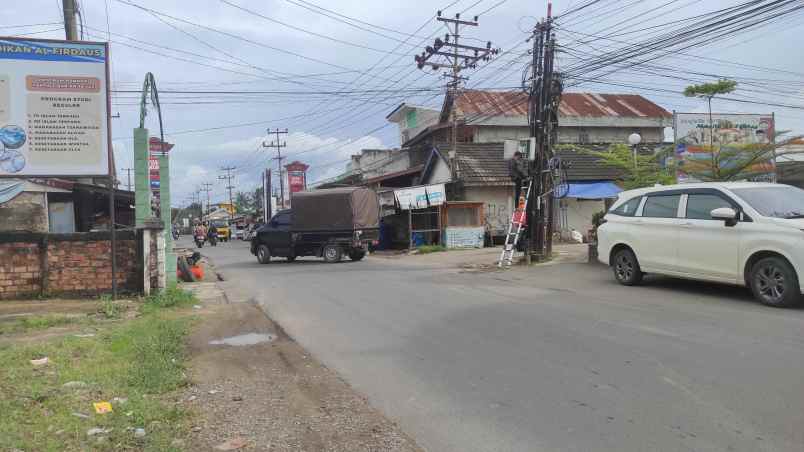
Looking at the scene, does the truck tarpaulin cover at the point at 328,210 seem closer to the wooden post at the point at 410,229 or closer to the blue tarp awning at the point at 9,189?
the wooden post at the point at 410,229

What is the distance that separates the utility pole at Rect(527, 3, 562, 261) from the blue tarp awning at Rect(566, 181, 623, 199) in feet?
29.8

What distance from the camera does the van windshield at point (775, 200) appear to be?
28.2ft

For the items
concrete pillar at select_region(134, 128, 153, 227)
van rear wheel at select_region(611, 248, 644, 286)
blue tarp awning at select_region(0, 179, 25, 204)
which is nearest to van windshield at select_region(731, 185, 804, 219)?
van rear wheel at select_region(611, 248, 644, 286)

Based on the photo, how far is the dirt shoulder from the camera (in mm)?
4086

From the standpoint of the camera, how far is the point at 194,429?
4.27 metres

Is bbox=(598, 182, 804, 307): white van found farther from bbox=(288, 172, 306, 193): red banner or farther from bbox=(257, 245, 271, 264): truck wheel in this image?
bbox=(288, 172, 306, 193): red banner

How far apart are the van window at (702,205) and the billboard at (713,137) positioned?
15.6 feet

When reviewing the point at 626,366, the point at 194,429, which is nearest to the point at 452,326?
the point at 626,366

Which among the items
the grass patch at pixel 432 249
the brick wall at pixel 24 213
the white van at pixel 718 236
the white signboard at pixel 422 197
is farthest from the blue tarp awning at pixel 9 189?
the white van at pixel 718 236

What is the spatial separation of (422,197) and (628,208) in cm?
1556

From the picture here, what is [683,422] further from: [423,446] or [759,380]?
[423,446]

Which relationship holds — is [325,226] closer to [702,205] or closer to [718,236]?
[702,205]

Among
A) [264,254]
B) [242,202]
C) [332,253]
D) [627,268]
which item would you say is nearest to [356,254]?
[332,253]

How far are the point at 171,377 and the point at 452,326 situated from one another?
3.67m
